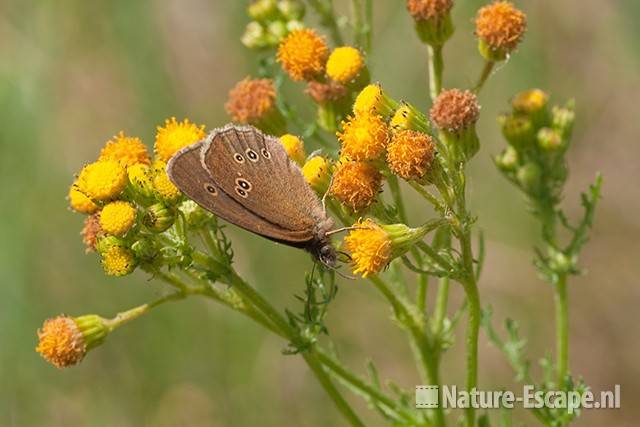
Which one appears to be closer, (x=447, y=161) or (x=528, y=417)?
(x=447, y=161)

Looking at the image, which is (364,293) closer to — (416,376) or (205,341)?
(416,376)

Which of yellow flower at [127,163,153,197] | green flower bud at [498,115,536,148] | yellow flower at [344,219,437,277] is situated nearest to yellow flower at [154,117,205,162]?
yellow flower at [127,163,153,197]

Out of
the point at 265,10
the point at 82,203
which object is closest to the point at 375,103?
the point at 82,203

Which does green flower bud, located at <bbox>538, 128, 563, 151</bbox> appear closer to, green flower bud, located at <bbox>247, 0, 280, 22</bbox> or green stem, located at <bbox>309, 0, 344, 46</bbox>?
green stem, located at <bbox>309, 0, 344, 46</bbox>

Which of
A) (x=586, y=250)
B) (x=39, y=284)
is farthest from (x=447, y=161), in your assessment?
(x=586, y=250)

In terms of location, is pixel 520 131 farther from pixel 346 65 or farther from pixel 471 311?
pixel 471 311

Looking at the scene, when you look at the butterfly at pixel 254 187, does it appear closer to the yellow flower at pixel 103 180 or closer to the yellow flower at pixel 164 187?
the yellow flower at pixel 164 187

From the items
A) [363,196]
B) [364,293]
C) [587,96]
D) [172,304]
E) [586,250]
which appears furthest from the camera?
[587,96]

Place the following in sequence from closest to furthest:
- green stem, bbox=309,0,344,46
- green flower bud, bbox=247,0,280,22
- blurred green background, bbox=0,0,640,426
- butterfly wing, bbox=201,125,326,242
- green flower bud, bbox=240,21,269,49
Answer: butterfly wing, bbox=201,125,326,242
green stem, bbox=309,0,344,46
green flower bud, bbox=247,0,280,22
green flower bud, bbox=240,21,269,49
blurred green background, bbox=0,0,640,426
